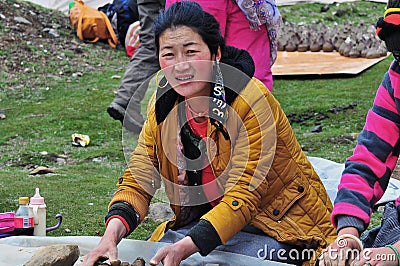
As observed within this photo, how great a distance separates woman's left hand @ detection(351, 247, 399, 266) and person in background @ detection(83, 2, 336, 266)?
59cm

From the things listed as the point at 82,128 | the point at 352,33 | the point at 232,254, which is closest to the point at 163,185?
the point at 232,254

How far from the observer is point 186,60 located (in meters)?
2.98

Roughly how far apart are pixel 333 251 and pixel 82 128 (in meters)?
5.05

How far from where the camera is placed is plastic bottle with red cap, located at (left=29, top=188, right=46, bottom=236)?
3.50 m

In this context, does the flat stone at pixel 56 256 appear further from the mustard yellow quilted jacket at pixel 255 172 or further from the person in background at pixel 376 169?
the person in background at pixel 376 169

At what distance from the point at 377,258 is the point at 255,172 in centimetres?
74

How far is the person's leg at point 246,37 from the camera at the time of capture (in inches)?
166

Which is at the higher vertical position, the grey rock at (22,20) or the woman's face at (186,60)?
the woman's face at (186,60)

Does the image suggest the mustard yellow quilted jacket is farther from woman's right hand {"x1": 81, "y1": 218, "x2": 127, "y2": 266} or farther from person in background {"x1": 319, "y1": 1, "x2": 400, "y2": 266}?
person in background {"x1": 319, "y1": 1, "x2": 400, "y2": 266}

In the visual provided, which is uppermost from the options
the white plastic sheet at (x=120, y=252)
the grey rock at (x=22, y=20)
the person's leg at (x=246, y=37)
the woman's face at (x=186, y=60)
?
the woman's face at (x=186, y=60)

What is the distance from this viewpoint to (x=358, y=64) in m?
10.1

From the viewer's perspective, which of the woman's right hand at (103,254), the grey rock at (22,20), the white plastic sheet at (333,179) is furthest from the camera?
the grey rock at (22,20)

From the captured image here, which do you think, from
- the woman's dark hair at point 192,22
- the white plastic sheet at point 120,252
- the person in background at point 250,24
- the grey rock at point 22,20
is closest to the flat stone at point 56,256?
the white plastic sheet at point 120,252

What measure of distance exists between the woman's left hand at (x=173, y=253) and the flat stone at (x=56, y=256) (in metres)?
0.37
